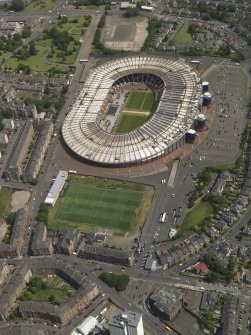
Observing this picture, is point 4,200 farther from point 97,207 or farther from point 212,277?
point 212,277

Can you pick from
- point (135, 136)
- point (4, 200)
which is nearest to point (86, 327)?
point (4, 200)

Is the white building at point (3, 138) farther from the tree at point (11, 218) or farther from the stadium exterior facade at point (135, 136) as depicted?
the tree at point (11, 218)

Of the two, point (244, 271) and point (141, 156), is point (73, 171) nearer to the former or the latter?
point (141, 156)

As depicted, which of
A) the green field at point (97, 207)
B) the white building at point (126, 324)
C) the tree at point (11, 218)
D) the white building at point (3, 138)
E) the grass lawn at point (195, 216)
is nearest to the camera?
the white building at point (126, 324)

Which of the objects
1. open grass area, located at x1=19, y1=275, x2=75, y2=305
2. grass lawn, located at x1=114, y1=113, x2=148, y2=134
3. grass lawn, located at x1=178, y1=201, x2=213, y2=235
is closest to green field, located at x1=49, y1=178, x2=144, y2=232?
grass lawn, located at x1=178, y1=201, x2=213, y2=235

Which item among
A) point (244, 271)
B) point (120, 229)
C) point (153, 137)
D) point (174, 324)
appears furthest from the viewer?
point (153, 137)

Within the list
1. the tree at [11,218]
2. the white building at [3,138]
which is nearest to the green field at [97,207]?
the tree at [11,218]

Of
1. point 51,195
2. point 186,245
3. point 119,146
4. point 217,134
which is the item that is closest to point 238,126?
point 217,134
